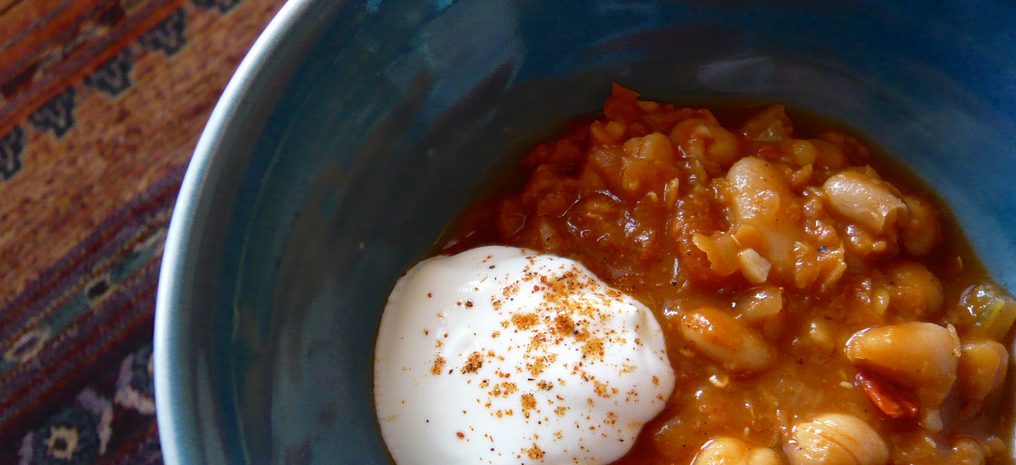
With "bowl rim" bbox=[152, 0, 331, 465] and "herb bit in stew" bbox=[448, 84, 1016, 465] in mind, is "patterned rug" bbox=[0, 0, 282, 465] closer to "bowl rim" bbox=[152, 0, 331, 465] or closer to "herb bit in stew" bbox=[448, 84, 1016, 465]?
"bowl rim" bbox=[152, 0, 331, 465]

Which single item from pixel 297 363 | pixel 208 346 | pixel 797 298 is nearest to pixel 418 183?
pixel 297 363

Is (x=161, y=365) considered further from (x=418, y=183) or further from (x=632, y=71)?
(x=632, y=71)

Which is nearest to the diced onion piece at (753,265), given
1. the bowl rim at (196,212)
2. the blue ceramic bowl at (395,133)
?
the blue ceramic bowl at (395,133)

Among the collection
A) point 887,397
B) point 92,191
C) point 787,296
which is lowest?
point 887,397

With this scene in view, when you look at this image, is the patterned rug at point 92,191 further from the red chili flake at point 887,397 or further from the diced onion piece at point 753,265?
the red chili flake at point 887,397

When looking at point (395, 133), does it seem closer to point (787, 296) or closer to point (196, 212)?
point (196, 212)

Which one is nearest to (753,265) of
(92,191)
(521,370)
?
(521,370)

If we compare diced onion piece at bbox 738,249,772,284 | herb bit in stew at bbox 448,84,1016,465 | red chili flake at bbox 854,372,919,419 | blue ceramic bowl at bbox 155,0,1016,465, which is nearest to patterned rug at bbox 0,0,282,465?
blue ceramic bowl at bbox 155,0,1016,465
